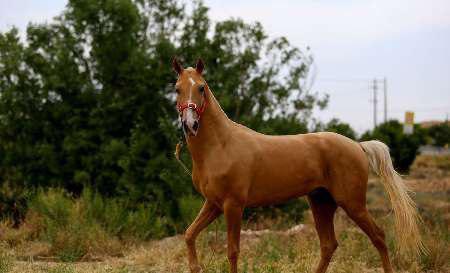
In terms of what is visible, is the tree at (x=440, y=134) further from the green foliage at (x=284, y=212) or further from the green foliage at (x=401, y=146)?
the green foliage at (x=284, y=212)

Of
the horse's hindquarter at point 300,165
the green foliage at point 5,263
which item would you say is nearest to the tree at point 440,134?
the horse's hindquarter at point 300,165

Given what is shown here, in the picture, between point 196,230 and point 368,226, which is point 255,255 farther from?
point 196,230

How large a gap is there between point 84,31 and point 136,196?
170 inches

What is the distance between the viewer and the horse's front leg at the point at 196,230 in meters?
5.62

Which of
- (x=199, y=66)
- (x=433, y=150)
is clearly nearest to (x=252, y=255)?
(x=199, y=66)

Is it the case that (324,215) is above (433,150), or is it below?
above

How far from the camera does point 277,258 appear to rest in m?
7.78

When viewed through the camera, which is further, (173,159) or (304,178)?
(173,159)

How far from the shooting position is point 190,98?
17.3 feet

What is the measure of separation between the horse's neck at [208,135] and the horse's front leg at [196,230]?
19.0 inches

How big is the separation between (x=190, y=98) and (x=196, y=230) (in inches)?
50.1

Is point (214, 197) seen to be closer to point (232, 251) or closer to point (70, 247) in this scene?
point (232, 251)

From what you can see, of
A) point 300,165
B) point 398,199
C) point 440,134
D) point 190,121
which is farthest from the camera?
point 440,134

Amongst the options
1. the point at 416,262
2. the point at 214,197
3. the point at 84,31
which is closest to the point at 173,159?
the point at 84,31
